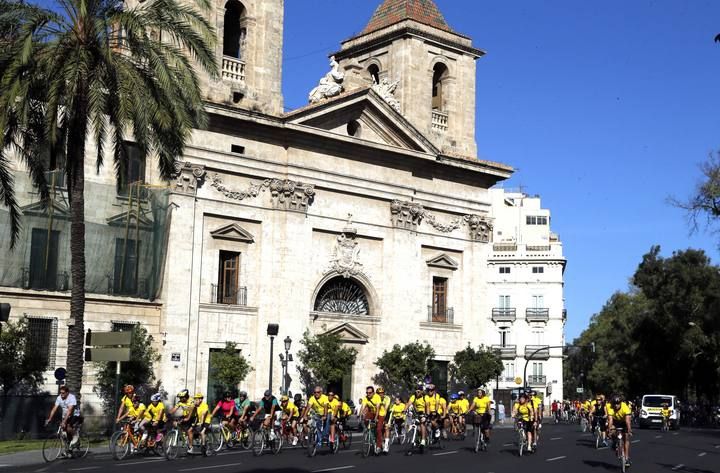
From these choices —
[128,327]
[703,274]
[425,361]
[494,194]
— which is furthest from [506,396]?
[128,327]

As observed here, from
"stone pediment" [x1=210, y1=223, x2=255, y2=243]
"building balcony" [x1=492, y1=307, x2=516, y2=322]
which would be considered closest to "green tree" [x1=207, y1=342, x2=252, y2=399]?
"stone pediment" [x1=210, y1=223, x2=255, y2=243]

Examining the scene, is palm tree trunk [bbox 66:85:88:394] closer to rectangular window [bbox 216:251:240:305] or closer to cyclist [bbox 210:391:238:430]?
cyclist [bbox 210:391:238:430]

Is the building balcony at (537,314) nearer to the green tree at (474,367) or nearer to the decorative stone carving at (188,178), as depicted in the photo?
the green tree at (474,367)

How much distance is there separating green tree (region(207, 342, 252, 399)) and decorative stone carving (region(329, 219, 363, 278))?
6.82 m

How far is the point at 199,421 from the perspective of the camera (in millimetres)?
27422

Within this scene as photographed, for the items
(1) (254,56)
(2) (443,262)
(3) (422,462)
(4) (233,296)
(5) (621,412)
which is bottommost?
(3) (422,462)

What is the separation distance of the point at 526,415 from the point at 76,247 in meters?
12.8

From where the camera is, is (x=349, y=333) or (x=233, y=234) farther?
(x=349, y=333)

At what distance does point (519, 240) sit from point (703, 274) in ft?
96.0

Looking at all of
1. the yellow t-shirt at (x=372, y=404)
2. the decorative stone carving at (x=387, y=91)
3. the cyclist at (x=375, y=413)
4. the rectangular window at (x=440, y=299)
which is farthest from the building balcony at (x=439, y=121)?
the cyclist at (x=375, y=413)

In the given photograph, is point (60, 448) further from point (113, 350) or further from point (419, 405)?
point (419, 405)

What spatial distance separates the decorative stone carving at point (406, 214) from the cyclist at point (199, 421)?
863 inches

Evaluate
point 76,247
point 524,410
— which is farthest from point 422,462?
point 76,247

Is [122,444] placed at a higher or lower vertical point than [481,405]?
lower
